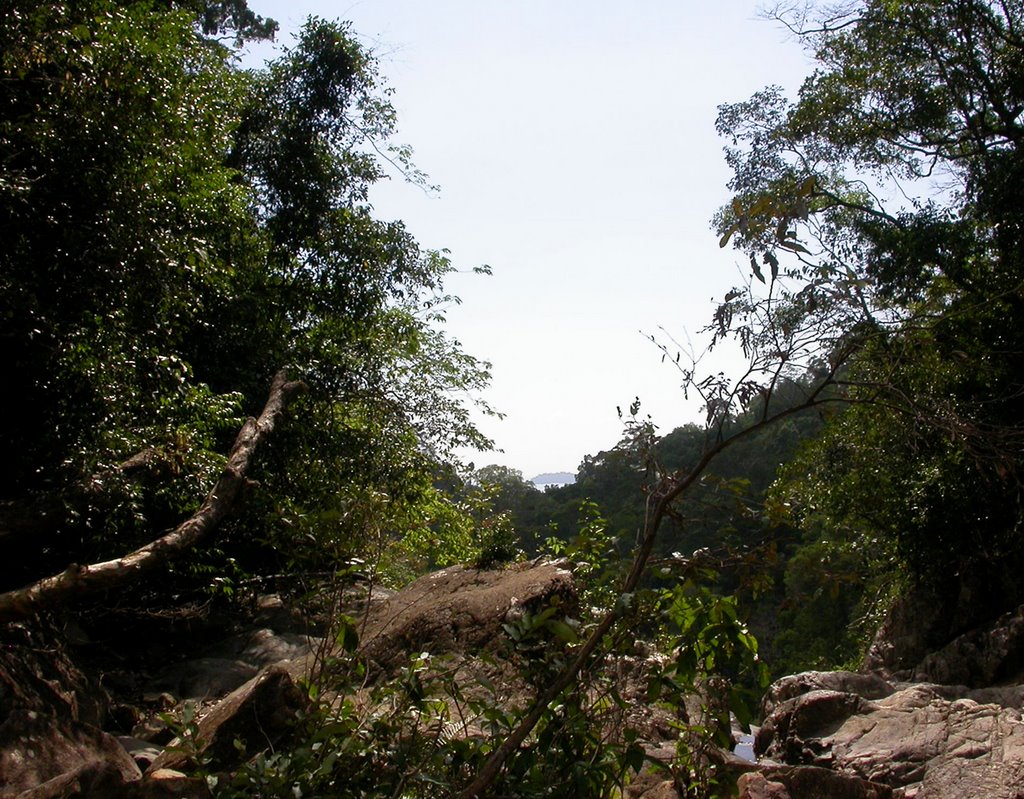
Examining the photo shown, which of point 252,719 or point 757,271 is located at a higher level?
point 757,271

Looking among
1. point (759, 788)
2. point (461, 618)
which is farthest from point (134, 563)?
point (759, 788)

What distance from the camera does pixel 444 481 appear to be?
14484mm

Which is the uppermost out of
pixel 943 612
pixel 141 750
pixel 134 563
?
pixel 134 563

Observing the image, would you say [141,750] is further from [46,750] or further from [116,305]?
[116,305]

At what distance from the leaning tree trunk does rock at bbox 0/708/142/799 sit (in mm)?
533

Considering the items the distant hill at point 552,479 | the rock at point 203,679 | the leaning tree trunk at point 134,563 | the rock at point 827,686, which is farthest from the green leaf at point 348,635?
the distant hill at point 552,479

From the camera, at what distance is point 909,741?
19.5 ft

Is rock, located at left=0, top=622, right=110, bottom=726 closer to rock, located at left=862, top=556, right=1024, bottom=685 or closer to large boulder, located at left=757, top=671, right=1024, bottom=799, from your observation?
large boulder, located at left=757, top=671, right=1024, bottom=799

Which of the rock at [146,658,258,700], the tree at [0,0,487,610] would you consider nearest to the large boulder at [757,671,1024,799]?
the tree at [0,0,487,610]

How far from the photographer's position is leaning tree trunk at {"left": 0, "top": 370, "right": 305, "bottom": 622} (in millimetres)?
4277

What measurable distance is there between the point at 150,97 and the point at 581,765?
6.15 metres

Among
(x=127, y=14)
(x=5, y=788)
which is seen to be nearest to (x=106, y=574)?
(x=5, y=788)

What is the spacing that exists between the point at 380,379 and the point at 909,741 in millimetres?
8600

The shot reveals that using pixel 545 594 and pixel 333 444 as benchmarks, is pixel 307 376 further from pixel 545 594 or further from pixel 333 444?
pixel 545 594
